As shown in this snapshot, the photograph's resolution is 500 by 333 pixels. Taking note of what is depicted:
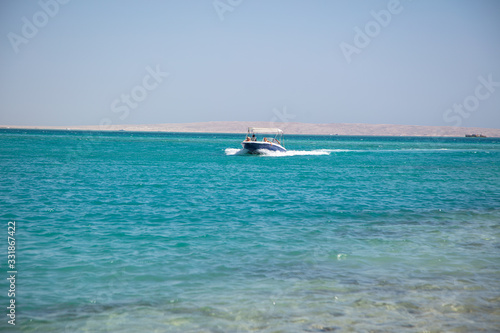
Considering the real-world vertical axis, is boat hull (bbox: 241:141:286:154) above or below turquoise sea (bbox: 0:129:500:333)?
above

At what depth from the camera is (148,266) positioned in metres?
11.0

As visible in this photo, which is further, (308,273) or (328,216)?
(328,216)

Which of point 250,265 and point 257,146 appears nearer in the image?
point 250,265

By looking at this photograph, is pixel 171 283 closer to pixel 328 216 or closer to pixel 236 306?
pixel 236 306

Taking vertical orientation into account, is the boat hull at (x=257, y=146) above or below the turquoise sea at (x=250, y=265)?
above

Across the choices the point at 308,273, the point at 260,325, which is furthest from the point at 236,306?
the point at 308,273

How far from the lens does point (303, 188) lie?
2833 centimetres

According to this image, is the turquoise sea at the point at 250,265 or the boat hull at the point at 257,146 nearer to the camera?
the turquoise sea at the point at 250,265

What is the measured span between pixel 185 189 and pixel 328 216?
37.9ft

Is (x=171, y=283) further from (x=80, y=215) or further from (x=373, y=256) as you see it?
(x=80, y=215)

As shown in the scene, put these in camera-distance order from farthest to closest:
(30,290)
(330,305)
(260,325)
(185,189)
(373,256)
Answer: (185,189), (373,256), (30,290), (330,305), (260,325)

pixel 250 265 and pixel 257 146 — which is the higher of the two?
pixel 257 146

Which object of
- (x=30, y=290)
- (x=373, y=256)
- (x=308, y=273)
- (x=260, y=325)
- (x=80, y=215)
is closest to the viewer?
(x=260, y=325)

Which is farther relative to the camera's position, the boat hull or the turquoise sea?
the boat hull
